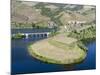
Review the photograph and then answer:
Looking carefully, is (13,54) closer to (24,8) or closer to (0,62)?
(0,62)

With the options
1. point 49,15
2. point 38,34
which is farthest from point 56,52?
point 49,15

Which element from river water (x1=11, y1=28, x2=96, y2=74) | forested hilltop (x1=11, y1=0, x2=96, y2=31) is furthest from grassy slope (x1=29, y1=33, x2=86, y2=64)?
forested hilltop (x1=11, y1=0, x2=96, y2=31)

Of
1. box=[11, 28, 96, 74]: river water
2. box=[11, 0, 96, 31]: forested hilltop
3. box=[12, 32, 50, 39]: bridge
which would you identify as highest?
box=[11, 0, 96, 31]: forested hilltop

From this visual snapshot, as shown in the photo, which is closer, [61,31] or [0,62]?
[0,62]

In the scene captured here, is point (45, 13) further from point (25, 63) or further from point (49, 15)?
point (25, 63)

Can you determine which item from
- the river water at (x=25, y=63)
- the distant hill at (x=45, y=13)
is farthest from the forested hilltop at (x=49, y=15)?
the river water at (x=25, y=63)

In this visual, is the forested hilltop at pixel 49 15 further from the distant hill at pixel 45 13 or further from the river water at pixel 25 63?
the river water at pixel 25 63

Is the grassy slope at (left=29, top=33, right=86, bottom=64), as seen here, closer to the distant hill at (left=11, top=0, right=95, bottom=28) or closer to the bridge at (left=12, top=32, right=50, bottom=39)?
the bridge at (left=12, top=32, right=50, bottom=39)
